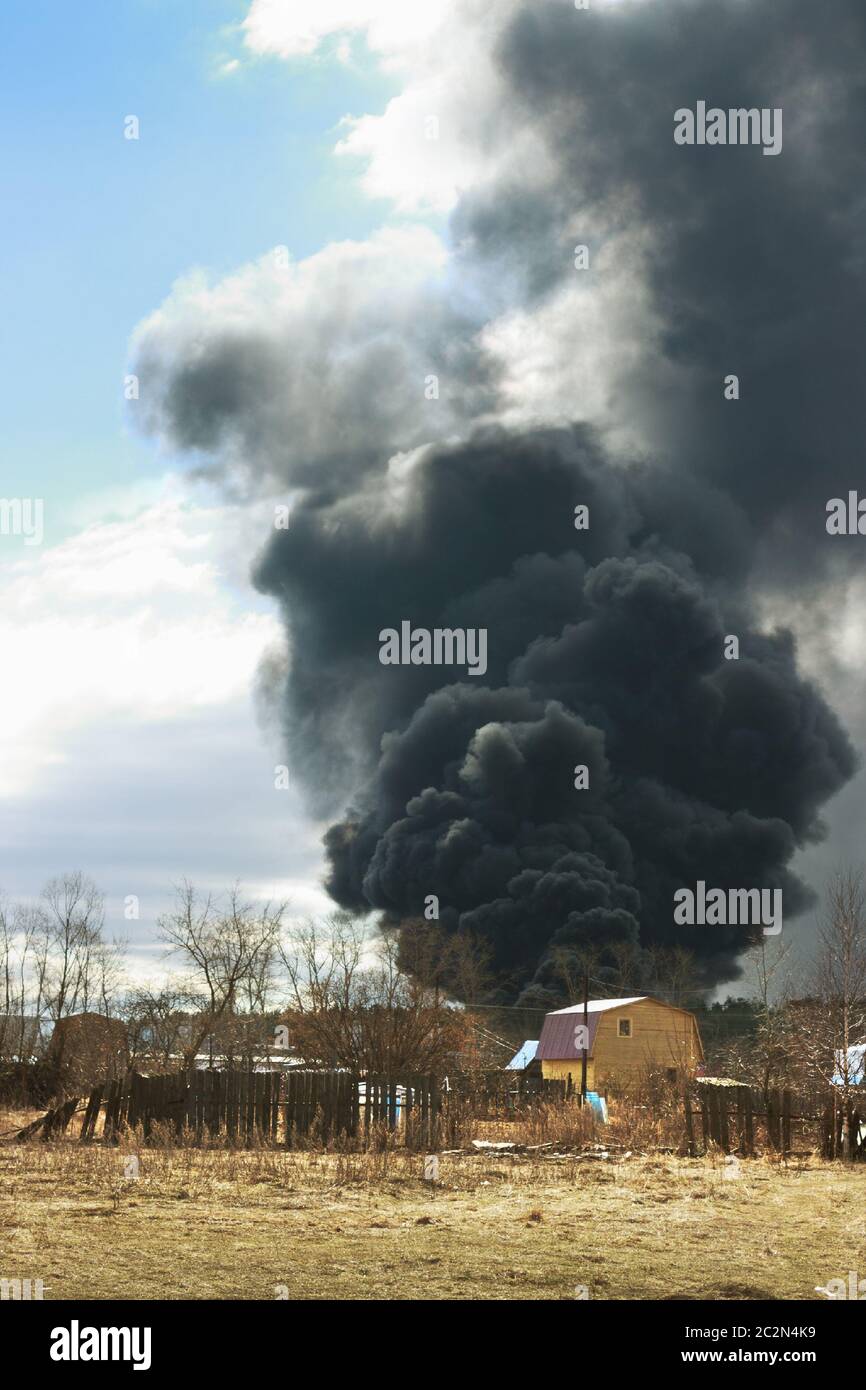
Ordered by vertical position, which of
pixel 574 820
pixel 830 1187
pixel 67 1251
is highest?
pixel 574 820

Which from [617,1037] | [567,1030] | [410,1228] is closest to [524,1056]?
[567,1030]

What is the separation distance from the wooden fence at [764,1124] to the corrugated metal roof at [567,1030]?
32964mm

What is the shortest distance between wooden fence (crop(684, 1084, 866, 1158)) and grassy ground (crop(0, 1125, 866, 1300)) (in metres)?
3.25

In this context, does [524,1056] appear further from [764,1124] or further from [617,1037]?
[764,1124]

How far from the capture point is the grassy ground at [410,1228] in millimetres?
9547

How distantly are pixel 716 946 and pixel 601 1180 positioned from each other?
70933 mm

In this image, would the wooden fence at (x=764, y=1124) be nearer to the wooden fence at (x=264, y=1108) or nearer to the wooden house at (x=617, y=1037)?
the wooden fence at (x=264, y=1108)

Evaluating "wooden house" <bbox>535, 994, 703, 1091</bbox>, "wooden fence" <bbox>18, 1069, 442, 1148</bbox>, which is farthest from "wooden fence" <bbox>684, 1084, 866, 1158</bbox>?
"wooden house" <bbox>535, 994, 703, 1091</bbox>

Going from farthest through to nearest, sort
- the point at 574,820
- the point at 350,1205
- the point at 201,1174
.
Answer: the point at 574,820, the point at 201,1174, the point at 350,1205

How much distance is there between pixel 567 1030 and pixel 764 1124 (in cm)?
3593
